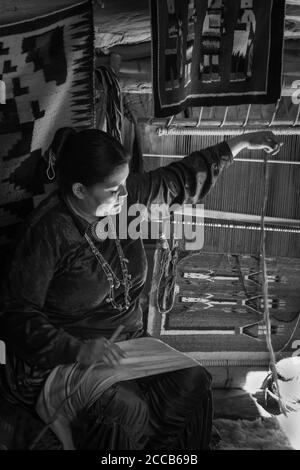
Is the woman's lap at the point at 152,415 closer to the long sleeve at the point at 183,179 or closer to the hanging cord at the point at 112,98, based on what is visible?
the long sleeve at the point at 183,179

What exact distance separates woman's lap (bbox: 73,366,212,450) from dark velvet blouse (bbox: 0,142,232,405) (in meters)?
0.20

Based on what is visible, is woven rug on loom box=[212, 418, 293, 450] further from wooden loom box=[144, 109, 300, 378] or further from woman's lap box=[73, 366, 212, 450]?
wooden loom box=[144, 109, 300, 378]

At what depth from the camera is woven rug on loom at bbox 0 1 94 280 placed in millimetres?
2127

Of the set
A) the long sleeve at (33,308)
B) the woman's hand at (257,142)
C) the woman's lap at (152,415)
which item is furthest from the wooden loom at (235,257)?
the woman's lap at (152,415)

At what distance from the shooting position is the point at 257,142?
2.04 metres

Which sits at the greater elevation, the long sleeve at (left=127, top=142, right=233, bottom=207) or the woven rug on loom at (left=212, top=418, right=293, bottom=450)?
the long sleeve at (left=127, top=142, right=233, bottom=207)

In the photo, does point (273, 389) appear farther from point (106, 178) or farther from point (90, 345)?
point (106, 178)

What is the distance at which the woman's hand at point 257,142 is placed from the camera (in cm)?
203

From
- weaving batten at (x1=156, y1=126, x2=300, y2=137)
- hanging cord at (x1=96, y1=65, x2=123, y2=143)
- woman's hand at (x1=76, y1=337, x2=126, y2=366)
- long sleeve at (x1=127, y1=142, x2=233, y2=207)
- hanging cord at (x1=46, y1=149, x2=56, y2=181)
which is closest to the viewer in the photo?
woman's hand at (x1=76, y1=337, x2=126, y2=366)

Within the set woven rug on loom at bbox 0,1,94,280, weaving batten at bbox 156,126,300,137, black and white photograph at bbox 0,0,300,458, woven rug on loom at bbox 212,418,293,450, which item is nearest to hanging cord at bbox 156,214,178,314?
black and white photograph at bbox 0,0,300,458

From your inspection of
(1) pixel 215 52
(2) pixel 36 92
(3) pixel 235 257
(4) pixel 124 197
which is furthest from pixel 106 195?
(3) pixel 235 257

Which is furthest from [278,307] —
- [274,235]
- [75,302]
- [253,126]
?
[75,302]

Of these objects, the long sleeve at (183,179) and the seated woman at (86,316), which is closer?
the seated woman at (86,316)

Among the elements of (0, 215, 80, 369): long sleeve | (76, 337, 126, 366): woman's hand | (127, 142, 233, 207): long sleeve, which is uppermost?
(127, 142, 233, 207): long sleeve
